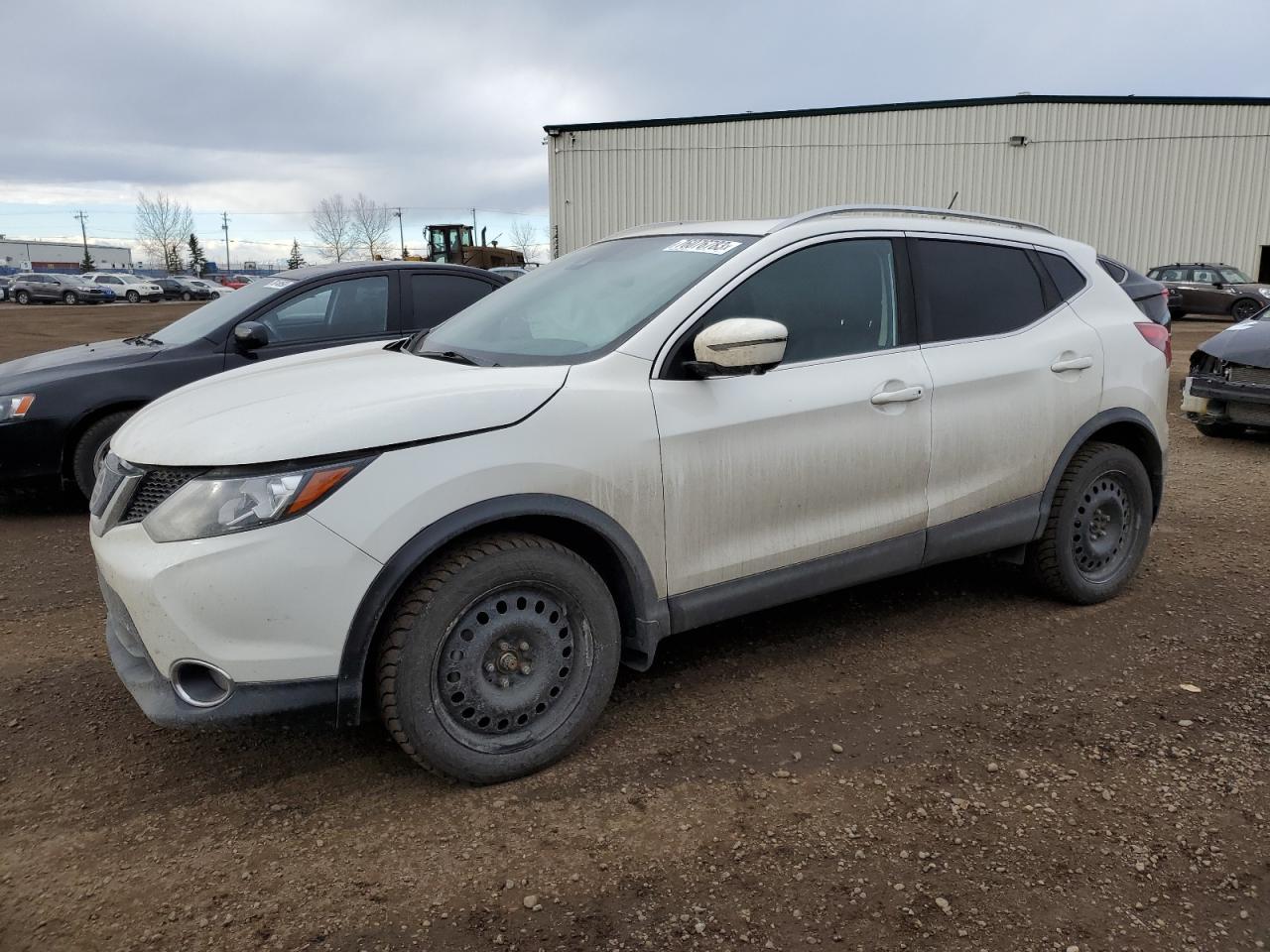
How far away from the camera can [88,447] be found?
6.12 metres

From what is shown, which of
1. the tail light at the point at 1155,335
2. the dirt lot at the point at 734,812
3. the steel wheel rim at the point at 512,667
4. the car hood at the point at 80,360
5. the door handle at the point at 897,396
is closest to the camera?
the dirt lot at the point at 734,812

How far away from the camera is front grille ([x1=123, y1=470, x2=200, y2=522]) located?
2.77 metres

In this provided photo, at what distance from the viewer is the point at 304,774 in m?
3.15

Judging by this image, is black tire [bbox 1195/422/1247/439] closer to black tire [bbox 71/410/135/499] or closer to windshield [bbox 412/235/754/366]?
windshield [bbox 412/235/754/366]

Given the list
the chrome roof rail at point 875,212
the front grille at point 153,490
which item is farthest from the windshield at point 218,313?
the chrome roof rail at point 875,212

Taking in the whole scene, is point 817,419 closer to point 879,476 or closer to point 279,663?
point 879,476

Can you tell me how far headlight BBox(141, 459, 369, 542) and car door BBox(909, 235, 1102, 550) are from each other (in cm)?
230

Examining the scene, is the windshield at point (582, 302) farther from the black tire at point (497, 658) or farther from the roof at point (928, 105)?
the roof at point (928, 105)

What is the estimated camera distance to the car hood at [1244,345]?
839 cm

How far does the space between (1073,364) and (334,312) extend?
15.4 ft

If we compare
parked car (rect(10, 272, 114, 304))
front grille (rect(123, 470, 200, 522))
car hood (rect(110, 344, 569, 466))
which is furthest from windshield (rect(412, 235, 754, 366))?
parked car (rect(10, 272, 114, 304))

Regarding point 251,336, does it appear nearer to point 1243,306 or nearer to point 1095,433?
point 1095,433

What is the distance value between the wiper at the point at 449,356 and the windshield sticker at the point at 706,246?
91 cm

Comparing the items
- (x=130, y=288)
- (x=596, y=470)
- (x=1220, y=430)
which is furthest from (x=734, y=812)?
(x=130, y=288)
